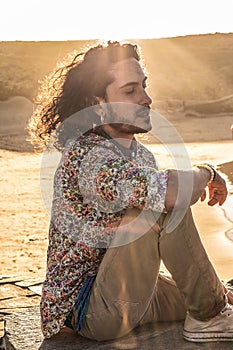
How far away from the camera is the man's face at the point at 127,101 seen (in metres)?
3.20

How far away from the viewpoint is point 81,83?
3.26m

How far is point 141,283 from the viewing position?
121 inches

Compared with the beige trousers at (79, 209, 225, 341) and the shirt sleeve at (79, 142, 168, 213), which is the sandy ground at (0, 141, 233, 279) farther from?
the shirt sleeve at (79, 142, 168, 213)

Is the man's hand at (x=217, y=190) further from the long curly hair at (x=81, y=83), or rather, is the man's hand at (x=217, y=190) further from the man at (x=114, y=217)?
the long curly hair at (x=81, y=83)

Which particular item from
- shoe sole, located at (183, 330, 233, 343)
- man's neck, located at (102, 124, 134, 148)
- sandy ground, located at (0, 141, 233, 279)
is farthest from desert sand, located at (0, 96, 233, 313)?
man's neck, located at (102, 124, 134, 148)

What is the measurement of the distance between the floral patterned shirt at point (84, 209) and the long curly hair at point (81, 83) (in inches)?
7.0

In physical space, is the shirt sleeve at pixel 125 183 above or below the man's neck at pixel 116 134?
below

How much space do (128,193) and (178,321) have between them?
0.86 meters

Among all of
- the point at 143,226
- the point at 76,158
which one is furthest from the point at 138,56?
the point at 143,226

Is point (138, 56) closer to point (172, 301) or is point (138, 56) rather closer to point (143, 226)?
point (143, 226)

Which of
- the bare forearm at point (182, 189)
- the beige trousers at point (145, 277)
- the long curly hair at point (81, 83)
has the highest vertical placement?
the long curly hair at point (81, 83)

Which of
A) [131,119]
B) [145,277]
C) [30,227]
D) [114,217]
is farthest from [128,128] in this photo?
[30,227]

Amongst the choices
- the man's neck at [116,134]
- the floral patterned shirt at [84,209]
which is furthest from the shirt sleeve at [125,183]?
the man's neck at [116,134]

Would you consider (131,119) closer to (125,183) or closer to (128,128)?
(128,128)
